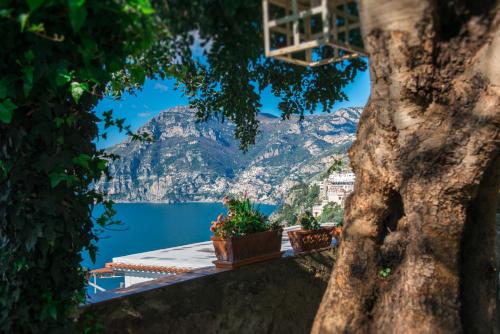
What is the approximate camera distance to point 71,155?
8.40 feet

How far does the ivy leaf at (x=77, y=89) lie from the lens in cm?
242

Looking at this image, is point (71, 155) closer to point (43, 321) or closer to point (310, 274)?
point (43, 321)

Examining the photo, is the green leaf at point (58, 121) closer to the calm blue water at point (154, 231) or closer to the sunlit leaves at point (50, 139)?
the sunlit leaves at point (50, 139)

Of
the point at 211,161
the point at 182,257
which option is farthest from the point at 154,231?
the point at 182,257

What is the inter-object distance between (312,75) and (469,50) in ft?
7.00

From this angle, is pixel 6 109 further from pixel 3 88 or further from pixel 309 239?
pixel 309 239

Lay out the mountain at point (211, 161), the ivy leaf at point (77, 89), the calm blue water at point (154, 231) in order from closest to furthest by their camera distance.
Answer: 1. the ivy leaf at point (77, 89)
2. the mountain at point (211, 161)
3. the calm blue water at point (154, 231)

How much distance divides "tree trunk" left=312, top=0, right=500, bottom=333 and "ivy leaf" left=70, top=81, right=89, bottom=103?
1.54 metres

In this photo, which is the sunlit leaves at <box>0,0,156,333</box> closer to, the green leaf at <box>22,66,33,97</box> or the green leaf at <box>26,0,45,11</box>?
the green leaf at <box>22,66,33,97</box>

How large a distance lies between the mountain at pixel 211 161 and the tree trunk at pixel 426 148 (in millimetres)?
70960

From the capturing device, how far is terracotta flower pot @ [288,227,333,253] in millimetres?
4992

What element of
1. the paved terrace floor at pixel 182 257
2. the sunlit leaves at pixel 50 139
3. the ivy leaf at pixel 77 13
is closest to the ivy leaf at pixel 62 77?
the sunlit leaves at pixel 50 139

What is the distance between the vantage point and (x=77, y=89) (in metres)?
2.44

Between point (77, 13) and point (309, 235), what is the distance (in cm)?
347
